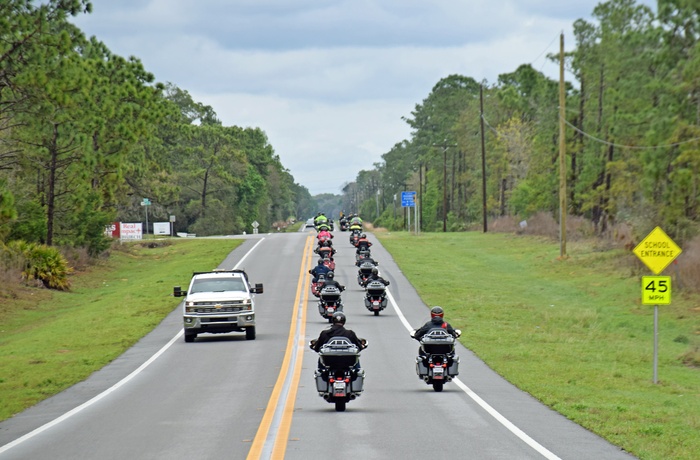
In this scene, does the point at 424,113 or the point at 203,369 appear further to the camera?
the point at 424,113

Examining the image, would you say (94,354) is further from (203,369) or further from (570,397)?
(570,397)

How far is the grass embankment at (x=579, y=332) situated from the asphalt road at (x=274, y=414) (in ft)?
2.75

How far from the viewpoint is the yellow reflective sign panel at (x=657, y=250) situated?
21109mm

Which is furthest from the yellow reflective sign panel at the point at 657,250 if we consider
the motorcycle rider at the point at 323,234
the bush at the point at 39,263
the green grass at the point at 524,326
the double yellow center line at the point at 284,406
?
the motorcycle rider at the point at 323,234

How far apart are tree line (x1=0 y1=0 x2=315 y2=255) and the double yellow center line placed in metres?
7.86

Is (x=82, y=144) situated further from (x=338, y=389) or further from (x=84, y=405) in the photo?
(x=338, y=389)

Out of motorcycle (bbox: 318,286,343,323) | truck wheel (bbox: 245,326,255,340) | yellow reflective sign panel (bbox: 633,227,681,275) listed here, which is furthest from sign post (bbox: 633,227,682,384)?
motorcycle (bbox: 318,286,343,323)

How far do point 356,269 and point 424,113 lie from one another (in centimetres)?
11658

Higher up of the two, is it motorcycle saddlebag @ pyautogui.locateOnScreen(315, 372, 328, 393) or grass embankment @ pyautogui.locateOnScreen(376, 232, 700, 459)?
motorcycle saddlebag @ pyautogui.locateOnScreen(315, 372, 328, 393)

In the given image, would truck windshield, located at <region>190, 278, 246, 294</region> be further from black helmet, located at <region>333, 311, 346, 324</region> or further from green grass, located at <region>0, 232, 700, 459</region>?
black helmet, located at <region>333, 311, 346, 324</region>

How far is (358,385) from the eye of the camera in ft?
52.3

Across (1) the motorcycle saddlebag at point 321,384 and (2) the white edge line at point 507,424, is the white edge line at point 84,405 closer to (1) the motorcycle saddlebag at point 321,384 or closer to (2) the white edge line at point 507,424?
(1) the motorcycle saddlebag at point 321,384

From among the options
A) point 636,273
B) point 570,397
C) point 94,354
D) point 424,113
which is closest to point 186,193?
point 424,113

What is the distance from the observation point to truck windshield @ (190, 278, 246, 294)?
2895cm
